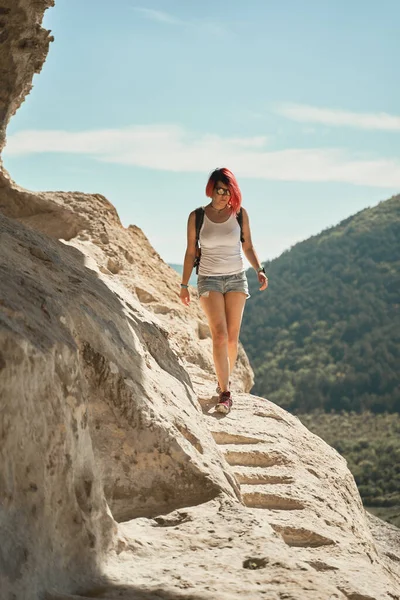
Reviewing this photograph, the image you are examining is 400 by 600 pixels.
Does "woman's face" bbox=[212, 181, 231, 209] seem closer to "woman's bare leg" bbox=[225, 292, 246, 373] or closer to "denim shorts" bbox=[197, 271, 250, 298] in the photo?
"denim shorts" bbox=[197, 271, 250, 298]

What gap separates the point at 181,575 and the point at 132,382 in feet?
4.26

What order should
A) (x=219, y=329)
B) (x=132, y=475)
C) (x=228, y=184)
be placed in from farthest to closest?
1. (x=219, y=329)
2. (x=228, y=184)
3. (x=132, y=475)

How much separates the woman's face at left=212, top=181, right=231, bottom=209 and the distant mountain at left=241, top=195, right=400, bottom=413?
39.1 m

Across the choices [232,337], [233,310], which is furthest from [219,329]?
[232,337]

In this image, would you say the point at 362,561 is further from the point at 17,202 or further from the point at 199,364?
the point at 17,202

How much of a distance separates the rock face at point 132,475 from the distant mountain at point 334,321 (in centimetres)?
3935

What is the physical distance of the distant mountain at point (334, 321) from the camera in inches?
1855

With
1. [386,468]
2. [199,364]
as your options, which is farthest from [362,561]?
[386,468]

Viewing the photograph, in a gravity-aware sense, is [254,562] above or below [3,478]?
→ below

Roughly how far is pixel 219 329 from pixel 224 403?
602 mm

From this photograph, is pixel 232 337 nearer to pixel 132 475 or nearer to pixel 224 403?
pixel 224 403

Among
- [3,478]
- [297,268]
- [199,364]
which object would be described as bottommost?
[3,478]

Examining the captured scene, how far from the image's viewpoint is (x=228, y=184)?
6449mm

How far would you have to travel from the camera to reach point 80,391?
11.4ft
